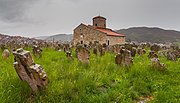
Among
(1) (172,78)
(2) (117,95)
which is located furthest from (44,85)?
(1) (172,78)

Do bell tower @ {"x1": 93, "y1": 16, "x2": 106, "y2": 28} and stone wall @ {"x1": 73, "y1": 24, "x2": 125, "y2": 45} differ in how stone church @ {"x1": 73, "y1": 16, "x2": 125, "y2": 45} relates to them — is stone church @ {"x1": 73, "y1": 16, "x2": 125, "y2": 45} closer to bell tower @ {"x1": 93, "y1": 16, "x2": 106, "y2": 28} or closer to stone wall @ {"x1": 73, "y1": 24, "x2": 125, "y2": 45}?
stone wall @ {"x1": 73, "y1": 24, "x2": 125, "y2": 45}

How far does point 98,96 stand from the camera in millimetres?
6629

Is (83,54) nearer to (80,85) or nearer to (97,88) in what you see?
(97,88)

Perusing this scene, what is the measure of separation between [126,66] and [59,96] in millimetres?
4801

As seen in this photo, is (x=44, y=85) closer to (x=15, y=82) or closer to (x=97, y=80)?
(x=15, y=82)

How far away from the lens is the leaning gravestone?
6.14 m

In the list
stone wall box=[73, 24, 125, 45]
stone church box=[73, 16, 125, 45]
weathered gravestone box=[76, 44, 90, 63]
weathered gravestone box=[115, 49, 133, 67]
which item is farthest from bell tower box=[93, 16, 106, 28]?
weathered gravestone box=[115, 49, 133, 67]

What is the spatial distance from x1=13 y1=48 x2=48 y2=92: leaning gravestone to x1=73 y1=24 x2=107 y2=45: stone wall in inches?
1988

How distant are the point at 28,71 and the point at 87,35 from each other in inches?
2131

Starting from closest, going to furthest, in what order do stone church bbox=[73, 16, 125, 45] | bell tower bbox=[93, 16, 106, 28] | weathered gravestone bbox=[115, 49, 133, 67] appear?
weathered gravestone bbox=[115, 49, 133, 67] < stone church bbox=[73, 16, 125, 45] < bell tower bbox=[93, 16, 106, 28]

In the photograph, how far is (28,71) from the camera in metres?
6.24

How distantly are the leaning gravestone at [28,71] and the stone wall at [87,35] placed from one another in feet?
166

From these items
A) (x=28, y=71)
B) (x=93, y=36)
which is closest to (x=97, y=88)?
(x=28, y=71)

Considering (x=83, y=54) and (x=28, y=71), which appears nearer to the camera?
(x=28, y=71)
